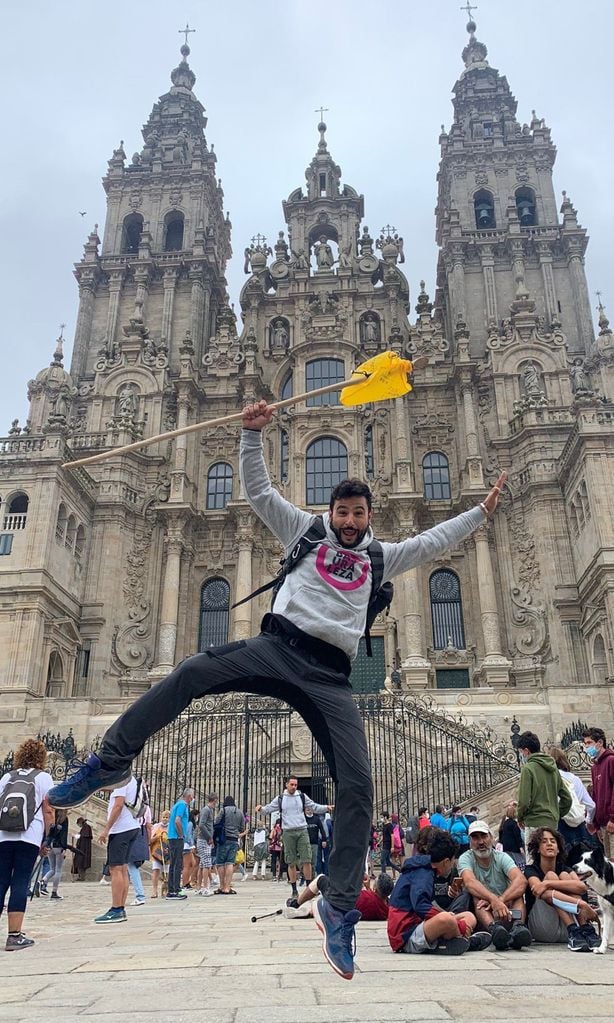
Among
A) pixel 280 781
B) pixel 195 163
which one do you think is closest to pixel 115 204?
pixel 195 163

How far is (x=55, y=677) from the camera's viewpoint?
2633 centimetres

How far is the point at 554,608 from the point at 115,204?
28.1 metres

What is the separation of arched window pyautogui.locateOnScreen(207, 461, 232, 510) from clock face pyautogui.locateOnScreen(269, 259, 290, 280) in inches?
375

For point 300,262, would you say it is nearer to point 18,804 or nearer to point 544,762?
point 544,762

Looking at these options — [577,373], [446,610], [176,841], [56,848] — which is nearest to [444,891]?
[176,841]

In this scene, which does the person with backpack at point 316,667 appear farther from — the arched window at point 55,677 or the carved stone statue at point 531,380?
the carved stone statue at point 531,380

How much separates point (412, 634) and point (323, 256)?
18521mm

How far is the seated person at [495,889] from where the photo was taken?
539cm

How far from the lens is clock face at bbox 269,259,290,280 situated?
36.2 m

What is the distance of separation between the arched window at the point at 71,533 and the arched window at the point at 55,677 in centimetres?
378

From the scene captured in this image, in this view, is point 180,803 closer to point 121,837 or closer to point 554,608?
point 121,837

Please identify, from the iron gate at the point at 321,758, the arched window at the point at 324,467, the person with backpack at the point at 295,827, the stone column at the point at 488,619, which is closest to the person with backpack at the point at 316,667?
the person with backpack at the point at 295,827

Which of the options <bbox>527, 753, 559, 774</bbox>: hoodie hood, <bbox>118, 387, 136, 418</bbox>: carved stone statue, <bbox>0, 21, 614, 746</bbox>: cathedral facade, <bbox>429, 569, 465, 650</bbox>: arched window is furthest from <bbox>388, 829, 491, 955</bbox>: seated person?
<bbox>118, 387, 136, 418</bbox>: carved stone statue

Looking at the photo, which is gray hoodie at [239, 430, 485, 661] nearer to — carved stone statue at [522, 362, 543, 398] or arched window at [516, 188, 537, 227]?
carved stone statue at [522, 362, 543, 398]
